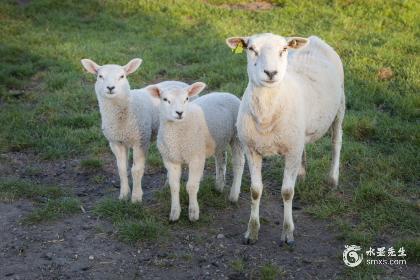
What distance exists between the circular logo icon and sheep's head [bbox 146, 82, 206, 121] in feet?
6.53

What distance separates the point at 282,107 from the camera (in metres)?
5.23

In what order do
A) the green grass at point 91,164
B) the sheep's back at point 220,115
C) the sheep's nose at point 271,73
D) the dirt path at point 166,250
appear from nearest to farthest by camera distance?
the sheep's nose at point 271,73
the dirt path at point 166,250
the sheep's back at point 220,115
the green grass at point 91,164

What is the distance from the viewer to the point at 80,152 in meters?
7.89

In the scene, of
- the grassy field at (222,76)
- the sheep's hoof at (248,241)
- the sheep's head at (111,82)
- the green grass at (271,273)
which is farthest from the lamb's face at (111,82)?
the green grass at (271,273)

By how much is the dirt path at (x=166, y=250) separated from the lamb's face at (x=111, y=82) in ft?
4.29

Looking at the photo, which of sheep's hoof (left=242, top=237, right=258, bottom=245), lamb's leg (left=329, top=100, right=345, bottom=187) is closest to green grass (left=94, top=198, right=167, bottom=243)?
sheep's hoof (left=242, top=237, right=258, bottom=245)

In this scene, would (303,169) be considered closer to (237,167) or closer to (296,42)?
(237,167)

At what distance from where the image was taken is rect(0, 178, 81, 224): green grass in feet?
19.3

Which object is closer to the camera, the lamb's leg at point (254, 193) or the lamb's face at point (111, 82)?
the lamb's leg at point (254, 193)

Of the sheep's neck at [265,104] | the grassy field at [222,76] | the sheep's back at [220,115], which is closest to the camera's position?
the sheep's neck at [265,104]

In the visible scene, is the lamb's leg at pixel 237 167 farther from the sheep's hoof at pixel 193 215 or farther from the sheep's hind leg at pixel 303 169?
the sheep's hind leg at pixel 303 169

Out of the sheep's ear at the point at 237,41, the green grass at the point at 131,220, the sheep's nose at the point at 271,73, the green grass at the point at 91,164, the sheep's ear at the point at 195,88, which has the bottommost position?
the green grass at the point at 91,164

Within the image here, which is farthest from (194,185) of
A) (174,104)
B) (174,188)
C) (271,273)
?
(271,273)

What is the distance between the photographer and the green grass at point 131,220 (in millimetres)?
5469
